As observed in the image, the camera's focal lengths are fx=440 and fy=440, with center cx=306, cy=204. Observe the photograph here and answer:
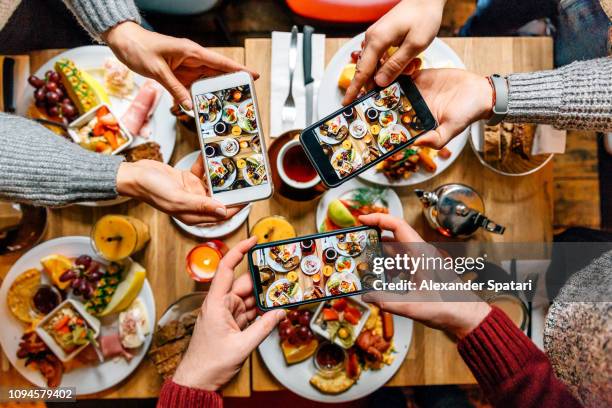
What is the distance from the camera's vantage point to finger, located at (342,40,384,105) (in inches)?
46.9

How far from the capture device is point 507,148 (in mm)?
1358

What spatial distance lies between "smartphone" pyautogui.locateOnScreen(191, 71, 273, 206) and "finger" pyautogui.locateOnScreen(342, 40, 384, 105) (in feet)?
0.93

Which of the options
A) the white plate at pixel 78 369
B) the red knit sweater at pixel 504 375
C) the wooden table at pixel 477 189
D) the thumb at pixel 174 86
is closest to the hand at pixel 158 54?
the thumb at pixel 174 86

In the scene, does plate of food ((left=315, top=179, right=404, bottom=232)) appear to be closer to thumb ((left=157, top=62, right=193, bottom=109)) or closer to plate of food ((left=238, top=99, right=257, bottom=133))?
plate of food ((left=238, top=99, right=257, bottom=133))

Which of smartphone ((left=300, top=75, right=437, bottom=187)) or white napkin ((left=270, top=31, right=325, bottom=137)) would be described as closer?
smartphone ((left=300, top=75, right=437, bottom=187))

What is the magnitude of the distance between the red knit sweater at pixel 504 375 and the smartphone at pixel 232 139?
1.70 feet

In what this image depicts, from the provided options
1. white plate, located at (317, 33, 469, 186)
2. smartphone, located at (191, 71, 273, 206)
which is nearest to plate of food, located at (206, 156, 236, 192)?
smartphone, located at (191, 71, 273, 206)

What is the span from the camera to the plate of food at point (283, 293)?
1250 mm

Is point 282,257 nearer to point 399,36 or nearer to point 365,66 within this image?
point 365,66

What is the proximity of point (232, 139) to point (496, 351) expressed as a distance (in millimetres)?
899

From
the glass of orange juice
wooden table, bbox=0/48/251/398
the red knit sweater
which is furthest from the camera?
wooden table, bbox=0/48/251/398

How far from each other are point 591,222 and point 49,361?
2.25m

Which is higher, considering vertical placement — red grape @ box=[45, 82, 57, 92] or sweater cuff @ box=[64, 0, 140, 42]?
sweater cuff @ box=[64, 0, 140, 42]

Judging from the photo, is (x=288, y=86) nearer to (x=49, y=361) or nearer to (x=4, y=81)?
(x=4, y=81)
